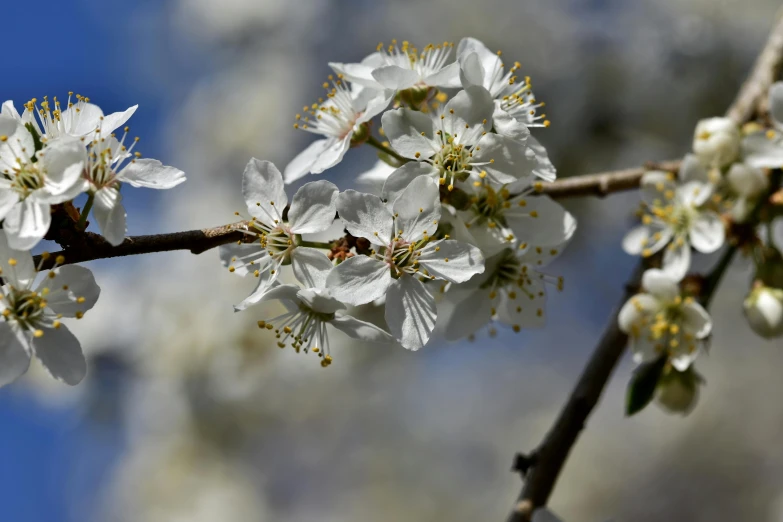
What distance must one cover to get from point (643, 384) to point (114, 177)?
1130 mm

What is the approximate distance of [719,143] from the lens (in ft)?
5.09

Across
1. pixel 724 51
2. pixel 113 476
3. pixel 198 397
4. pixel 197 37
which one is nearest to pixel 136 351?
pixel 198 397

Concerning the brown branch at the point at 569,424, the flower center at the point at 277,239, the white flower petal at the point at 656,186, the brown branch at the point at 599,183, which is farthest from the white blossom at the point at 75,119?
the white flower petal at the point at 656,186

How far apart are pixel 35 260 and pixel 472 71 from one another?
70 centimetres

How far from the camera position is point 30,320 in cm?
106

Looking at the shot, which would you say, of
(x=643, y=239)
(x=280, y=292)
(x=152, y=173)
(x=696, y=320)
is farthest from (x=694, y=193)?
(x=152, y=173)

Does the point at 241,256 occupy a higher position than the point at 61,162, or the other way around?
A: the point at 61,162

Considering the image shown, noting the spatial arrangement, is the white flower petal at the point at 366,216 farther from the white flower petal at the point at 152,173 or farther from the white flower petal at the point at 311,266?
the white flower petal at the point at 152,173

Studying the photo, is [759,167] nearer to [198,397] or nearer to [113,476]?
[198,397]

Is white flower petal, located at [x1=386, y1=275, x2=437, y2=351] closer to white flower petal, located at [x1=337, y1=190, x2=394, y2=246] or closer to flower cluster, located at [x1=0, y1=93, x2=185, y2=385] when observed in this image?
white flower petal, located at [x1=337, y1=190, x2=394, y2=246]

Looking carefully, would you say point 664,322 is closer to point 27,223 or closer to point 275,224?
point 275,224

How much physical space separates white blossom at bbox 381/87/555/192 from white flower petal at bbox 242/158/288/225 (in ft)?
0.63

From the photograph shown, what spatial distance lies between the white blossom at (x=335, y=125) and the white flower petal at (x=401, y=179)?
0.63ft

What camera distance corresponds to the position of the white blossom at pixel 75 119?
3.54ft
